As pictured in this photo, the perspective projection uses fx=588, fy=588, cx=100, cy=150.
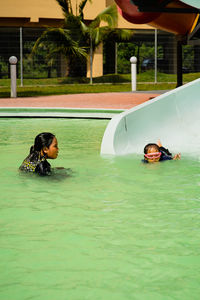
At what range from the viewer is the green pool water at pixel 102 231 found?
3.45 meters

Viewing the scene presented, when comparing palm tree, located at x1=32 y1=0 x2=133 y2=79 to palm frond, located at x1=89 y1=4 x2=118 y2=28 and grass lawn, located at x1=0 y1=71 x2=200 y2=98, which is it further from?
grass lawn, located at x1=0 y1=71 x2=200 y2=98

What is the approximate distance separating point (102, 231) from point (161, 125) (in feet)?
14.2

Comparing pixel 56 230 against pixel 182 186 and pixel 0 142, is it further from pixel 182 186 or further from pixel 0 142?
pixel 0 142

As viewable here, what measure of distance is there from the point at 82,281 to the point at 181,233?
1208mm

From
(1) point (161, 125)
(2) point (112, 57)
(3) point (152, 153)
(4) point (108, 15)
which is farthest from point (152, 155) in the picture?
(2) point (112, 57)

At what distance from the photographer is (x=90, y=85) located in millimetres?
27438

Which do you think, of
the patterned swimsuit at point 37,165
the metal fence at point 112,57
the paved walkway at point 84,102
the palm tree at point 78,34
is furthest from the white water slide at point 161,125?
the palm tree at point 78,34

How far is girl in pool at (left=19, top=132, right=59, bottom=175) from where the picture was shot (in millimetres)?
6117

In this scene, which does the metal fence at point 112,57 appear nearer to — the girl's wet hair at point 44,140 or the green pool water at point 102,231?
the green pool water at point 102,231

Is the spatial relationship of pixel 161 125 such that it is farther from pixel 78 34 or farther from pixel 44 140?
pixel 78 34

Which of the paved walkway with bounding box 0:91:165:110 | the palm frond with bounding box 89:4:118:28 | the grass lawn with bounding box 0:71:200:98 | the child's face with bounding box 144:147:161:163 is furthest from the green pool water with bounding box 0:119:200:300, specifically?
the palm frond with bounding box 89:4:118:28

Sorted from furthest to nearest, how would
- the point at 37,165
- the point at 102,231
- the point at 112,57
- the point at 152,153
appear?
the point at 112,57 → the point at 152,153 → the point at 37,165 → the point at 102,231

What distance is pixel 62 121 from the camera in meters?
13.5

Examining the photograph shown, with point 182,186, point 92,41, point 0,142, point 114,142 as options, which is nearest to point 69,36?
point 92,41
